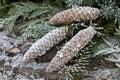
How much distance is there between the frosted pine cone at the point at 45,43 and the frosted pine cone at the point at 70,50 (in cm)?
6

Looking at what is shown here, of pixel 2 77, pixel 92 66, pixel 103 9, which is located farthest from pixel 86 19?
pixel 2 77

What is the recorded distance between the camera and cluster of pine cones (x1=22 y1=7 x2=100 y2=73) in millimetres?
937

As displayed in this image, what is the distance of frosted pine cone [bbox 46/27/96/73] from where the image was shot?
0.93 metres

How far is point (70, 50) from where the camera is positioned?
37.0 inches

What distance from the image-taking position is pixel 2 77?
3.26ft

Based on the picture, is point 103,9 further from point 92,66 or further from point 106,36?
point 92,66

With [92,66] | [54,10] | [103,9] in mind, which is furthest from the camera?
[54,10]

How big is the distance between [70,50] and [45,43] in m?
0.10

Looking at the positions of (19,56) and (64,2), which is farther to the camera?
(64,2)

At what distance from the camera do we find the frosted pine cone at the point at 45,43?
0.98 metres

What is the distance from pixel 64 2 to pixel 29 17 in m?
0.15

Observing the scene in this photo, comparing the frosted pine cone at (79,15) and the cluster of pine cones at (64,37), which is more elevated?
the frosted pine cone at (79,15)

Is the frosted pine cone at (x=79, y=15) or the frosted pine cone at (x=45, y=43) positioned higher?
the frosted pine cone at (x=79, y=15)

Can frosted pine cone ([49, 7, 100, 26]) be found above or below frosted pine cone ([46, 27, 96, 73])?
above
